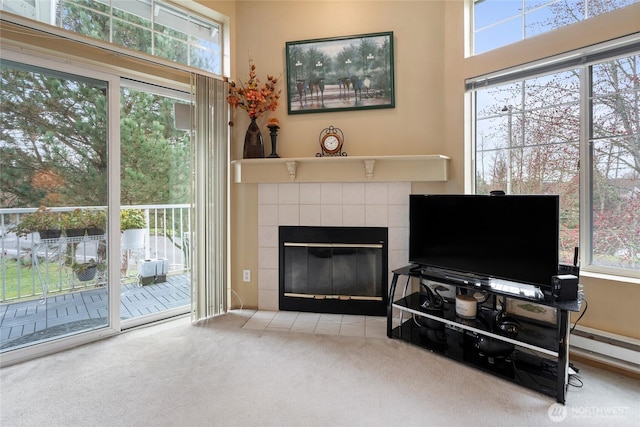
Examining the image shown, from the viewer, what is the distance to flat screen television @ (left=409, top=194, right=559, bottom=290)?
1890 mm

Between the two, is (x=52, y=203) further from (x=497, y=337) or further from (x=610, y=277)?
(x=610, y=277)

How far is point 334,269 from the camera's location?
2.95 m

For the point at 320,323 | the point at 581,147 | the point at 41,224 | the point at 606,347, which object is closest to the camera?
the point at 606,347

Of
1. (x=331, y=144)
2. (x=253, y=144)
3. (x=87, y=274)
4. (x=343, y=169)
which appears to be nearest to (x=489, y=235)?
(x=343, y=169)

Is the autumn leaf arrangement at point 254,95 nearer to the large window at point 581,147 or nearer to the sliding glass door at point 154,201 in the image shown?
the sliding glass door at point 154,201

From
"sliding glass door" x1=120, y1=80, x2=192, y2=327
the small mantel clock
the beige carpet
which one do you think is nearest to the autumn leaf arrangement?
"sliding glass door" x1=120, y1=80, x2=192, y2=327

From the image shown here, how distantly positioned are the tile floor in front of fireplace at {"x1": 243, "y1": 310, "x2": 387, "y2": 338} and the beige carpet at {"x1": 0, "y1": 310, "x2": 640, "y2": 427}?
0.59 feet

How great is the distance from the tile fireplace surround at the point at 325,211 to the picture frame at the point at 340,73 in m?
0.72

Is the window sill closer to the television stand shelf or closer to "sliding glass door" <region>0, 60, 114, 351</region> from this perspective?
the television stand shelf

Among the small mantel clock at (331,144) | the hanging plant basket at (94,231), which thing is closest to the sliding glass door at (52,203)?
the hanging plant basket at (94,231)

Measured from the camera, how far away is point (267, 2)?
2971 mm

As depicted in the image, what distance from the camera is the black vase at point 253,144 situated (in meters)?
2.88

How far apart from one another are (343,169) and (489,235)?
49.8 inches

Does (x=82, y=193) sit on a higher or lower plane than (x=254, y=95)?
lower
